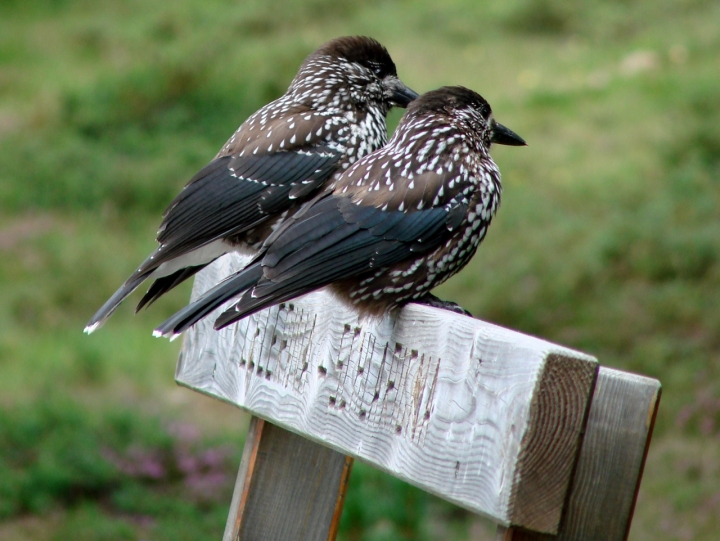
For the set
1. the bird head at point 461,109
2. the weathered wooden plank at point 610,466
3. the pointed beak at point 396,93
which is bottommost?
the weathered wooden plank at point 610,466

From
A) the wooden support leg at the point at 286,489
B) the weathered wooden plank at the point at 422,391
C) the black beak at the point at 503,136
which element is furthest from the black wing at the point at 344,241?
the black beak at the point at 503,136

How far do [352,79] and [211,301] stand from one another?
5.56 feet

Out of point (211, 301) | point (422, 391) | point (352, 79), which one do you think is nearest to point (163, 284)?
point (211, 301)

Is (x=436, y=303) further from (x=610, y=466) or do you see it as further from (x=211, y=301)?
(x=610, y=466)

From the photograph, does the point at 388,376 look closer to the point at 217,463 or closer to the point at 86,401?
the point at 217,463

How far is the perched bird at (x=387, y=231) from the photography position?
2.43 metres

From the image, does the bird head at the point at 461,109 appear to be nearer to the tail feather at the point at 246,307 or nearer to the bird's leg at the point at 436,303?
the bird's leg at the point at 436,303

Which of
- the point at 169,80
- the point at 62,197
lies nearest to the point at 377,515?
the point at 62,197

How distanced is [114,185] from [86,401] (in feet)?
Answer: 10.8

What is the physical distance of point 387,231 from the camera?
2.63 meters

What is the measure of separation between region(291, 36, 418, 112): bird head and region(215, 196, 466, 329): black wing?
45.5 inches

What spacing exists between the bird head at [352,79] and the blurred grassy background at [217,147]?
6.33 feet

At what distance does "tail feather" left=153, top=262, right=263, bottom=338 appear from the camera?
2.35 metres

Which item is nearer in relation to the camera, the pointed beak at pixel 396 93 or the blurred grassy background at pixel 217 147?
the pointed beak at pixel 396 93
